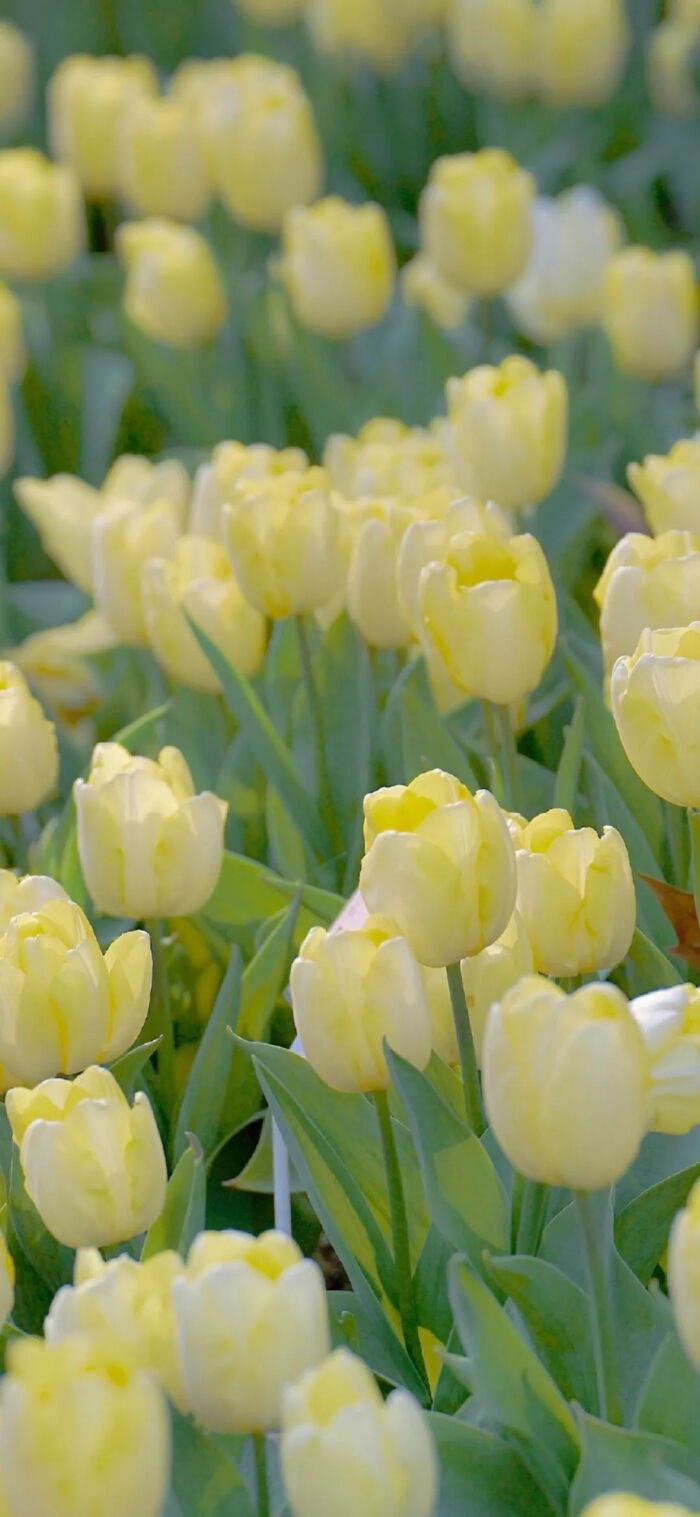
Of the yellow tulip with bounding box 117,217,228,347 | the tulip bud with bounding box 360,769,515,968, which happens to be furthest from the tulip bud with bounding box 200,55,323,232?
the tulip bud with bounding box 360,769,515,968

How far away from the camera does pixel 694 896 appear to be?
108cm

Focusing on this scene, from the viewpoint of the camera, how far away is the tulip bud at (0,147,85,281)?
2312mm

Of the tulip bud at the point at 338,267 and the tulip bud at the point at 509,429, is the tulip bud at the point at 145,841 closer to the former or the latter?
the tulip bud at the point at 509,429

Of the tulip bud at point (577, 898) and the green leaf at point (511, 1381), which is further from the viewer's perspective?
the tulip bud at point (577, 898)

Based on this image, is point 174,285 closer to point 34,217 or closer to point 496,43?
→ point 34,217

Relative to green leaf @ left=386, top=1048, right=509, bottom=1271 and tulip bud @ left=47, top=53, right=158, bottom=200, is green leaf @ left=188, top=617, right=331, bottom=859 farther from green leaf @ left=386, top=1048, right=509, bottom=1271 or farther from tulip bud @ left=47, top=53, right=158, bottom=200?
tulip bud @ left=47, top=53, right=158, bottom=200

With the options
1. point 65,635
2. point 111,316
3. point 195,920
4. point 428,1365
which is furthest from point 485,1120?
point 111,316

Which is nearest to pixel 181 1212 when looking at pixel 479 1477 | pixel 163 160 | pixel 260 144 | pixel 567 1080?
pixel 479 1477

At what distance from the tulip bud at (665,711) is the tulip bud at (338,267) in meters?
1.14

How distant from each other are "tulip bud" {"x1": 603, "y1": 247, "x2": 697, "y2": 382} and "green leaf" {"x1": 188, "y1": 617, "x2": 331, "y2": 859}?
763 millimetres

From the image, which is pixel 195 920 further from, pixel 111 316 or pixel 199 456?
→ pixel 111 316

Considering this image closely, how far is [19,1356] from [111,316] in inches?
88.8

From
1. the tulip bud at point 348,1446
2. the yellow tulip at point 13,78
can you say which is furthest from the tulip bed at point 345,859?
the yellow tulip at point 13,78

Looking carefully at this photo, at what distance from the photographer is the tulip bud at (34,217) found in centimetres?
231
